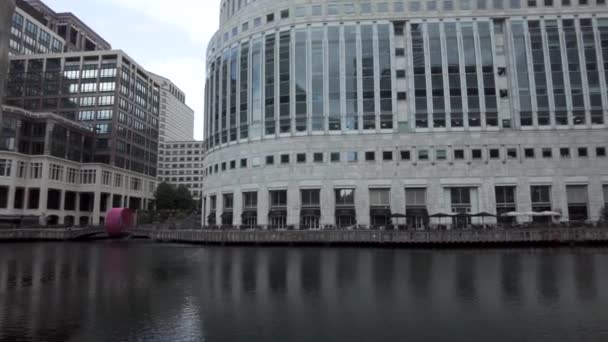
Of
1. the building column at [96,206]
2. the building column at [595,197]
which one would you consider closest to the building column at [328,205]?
the building column at [595,197]

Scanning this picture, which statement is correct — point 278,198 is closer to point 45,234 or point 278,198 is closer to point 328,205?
point 328,205

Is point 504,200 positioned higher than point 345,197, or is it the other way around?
point 345,197

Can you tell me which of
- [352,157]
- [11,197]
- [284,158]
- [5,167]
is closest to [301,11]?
[284,158]

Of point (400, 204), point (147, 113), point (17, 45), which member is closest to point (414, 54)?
point (400, 204)

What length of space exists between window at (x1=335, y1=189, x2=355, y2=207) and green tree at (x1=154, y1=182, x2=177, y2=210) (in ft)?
219

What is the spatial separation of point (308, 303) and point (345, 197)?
170ft

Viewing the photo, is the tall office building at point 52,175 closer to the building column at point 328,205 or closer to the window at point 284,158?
the window at point 284,158

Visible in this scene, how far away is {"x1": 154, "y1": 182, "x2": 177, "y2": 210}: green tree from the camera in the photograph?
121 m

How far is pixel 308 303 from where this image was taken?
20.4 meters

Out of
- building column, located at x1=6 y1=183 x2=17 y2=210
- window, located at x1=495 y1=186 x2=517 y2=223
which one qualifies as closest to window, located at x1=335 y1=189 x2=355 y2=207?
window, located at x1=495 y1=186 x2=517 y2=223

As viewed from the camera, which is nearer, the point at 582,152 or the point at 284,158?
the point at 582,152

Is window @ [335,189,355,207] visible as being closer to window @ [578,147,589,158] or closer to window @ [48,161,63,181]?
window @ [578,147,589,158]

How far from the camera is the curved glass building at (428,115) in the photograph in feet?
229

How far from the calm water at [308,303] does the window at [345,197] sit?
36114 millimetres
